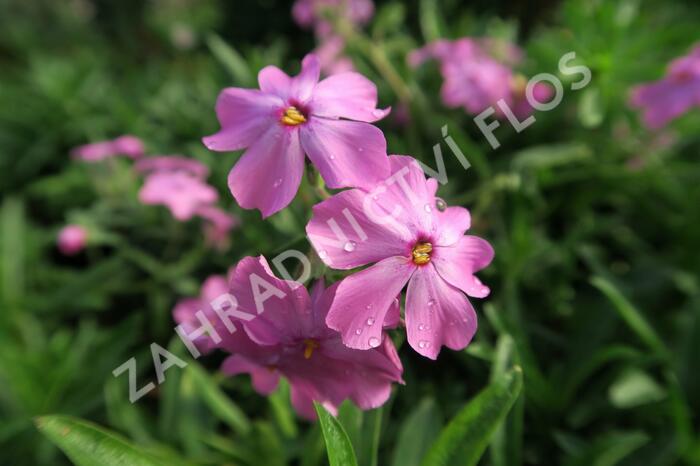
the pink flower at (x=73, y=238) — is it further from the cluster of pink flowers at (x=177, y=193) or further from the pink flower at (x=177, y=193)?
the pink flower at (x=177, y=193)

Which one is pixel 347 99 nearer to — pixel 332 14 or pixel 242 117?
pixel 242 117

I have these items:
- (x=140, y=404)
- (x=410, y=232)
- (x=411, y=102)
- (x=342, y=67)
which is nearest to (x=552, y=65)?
(x=411, y=102)

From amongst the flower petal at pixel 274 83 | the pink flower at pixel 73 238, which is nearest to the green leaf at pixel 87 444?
the flower petal at pixel 274 83

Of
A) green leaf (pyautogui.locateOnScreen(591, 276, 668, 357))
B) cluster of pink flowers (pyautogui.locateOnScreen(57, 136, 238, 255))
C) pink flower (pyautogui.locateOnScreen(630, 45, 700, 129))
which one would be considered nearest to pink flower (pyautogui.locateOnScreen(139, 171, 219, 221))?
cluster of pink flowers (pyautogui.locateOnScreen(57, 136, 238, 255))

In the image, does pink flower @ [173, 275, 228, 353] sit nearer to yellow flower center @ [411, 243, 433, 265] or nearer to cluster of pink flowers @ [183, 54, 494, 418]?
cluster of pink flowers @ [183, 54, 494, 418]

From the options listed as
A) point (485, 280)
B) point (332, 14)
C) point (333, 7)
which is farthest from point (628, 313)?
point (333, 7)

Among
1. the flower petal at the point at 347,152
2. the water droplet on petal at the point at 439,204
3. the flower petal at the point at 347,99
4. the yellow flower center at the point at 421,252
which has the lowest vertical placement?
the yellow flower center at the point at 421,252
